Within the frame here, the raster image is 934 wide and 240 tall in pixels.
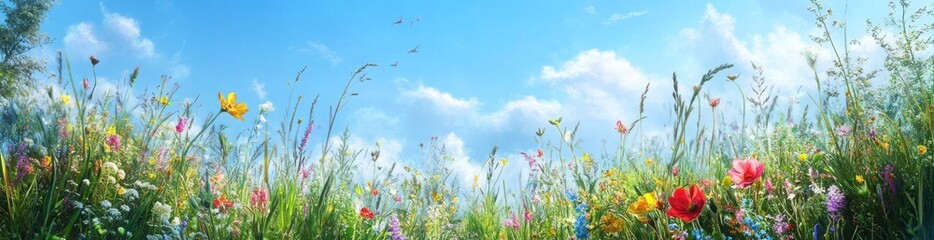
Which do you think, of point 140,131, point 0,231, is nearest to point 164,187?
point 0,231

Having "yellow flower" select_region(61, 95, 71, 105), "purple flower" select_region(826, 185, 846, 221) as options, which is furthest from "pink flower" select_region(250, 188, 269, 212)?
"yellow flower" select_region(61, 95, 71, 105)

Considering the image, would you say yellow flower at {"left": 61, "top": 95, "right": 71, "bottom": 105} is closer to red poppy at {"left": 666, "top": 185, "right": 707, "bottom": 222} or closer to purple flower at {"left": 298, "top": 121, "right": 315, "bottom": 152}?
purple flower at {"left": 298, "top": 121, "right": 315, "bottom": 152}

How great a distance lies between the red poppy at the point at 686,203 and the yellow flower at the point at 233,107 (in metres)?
1.47

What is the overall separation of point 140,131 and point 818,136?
4.04m

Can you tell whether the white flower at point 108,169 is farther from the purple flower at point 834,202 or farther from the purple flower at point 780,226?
the purple flower at point 834,202

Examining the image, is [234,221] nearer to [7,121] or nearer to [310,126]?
[310,126]

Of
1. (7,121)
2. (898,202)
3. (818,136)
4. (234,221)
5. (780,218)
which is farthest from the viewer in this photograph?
(7,121)

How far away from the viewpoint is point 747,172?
6.42 ft

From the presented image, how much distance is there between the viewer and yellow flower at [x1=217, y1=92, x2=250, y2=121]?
2377 mm

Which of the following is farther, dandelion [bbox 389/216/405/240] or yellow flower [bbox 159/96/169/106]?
yellow flower [bbox 159/96/169/106]

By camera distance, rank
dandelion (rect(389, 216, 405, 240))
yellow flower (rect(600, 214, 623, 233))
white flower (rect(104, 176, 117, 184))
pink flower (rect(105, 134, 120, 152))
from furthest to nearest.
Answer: pink flower (rect(105, 134, 120, 152)) < dandelion (rect(389, 216, 405, 240)) < white flower (rect(104, 176, 117, 184)) < yellow flower (rect(600, 214, 623, 233))

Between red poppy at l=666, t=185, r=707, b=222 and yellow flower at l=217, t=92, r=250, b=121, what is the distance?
1468 millimetres

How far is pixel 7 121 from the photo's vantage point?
426 cm

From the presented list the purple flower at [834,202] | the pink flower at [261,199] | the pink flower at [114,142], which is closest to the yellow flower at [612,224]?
the purple flower at [834,202]
